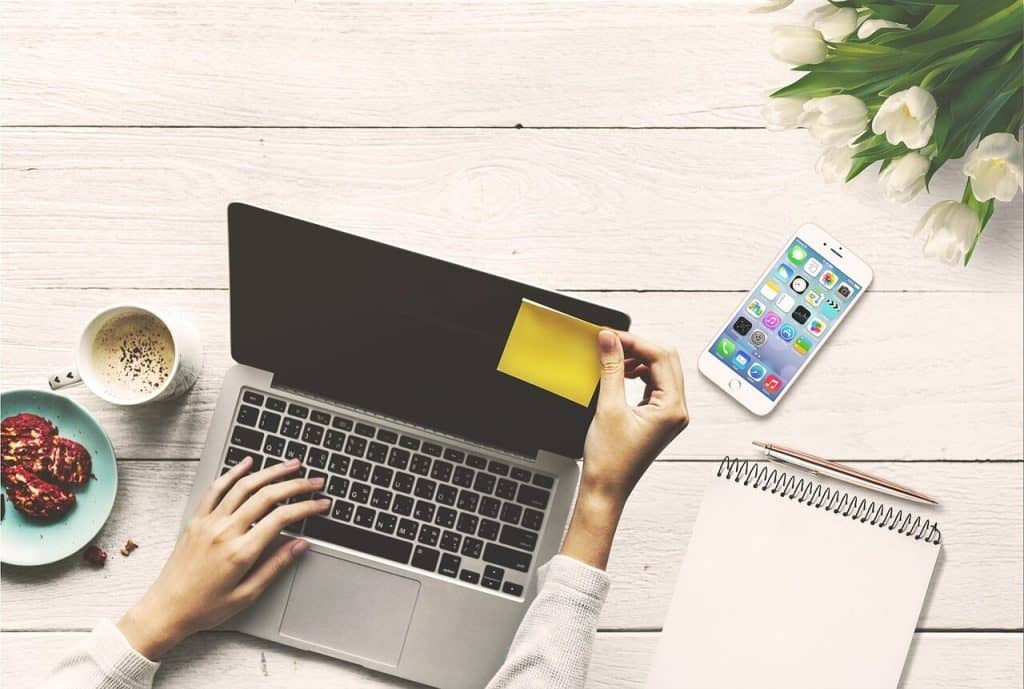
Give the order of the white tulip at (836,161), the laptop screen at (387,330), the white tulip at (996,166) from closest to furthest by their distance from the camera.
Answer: the white tulip at (996,166) < the white tulip at (836,161) < the laptop screen at (387,330)

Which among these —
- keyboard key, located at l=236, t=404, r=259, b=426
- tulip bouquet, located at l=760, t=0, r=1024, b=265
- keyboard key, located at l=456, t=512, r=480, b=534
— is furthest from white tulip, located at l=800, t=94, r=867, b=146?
keyboard key, located at l=236, t=404, r=259, b=426

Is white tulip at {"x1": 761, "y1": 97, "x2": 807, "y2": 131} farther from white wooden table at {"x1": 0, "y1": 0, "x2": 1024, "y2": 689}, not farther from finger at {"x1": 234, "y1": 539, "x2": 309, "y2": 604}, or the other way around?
finger at {"x1": 234, "y1": 539, "x2": 309, "y2": 604}

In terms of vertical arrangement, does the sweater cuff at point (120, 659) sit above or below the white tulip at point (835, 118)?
below

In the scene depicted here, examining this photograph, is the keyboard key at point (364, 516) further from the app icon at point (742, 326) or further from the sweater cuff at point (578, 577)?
the app icon at point (742, 326)

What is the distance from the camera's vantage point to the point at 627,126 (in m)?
0.91

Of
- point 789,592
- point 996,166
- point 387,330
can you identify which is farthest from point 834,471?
point 387,330

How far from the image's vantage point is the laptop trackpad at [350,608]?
0.84 m

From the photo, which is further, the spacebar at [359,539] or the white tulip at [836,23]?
the spacebar at [359,539]

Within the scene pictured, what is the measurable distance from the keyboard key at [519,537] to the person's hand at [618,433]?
5cm

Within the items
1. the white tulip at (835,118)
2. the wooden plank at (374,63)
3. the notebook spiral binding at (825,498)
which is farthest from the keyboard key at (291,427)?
the white tulip at (835,118)

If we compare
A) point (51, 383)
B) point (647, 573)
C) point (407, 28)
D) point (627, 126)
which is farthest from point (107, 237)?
Result: point (647, 573)

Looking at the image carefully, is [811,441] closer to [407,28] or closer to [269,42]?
[407,28]

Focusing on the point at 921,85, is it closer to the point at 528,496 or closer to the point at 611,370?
the point at 611,370

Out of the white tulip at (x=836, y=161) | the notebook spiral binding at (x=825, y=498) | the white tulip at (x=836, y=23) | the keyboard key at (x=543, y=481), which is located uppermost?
the white tulip at (x=836, y=23)
